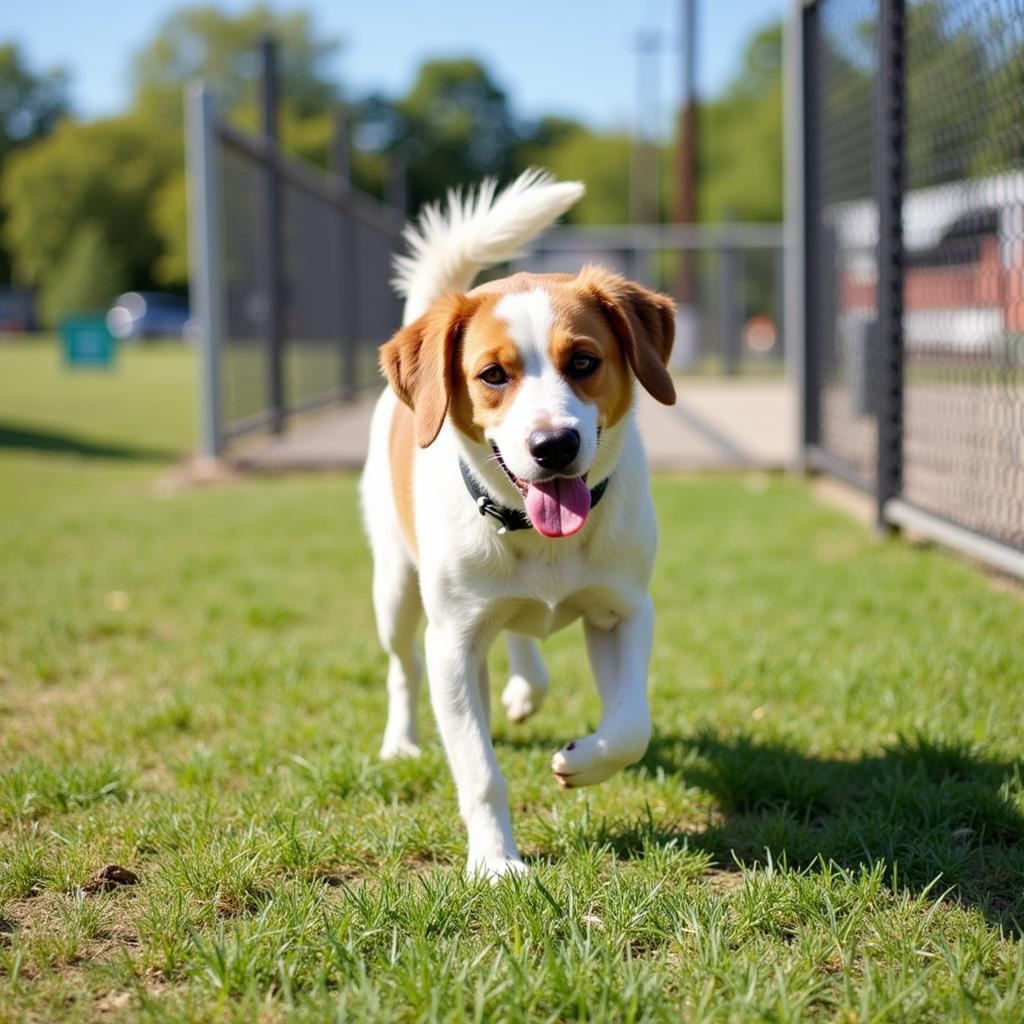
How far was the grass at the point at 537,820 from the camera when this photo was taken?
7.91 ft

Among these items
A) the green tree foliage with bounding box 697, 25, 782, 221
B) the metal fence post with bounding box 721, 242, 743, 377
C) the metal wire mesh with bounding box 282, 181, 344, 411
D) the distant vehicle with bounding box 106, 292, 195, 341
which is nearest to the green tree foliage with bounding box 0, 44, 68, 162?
the distant vehicle with bounding box 106, 292, 195, 341

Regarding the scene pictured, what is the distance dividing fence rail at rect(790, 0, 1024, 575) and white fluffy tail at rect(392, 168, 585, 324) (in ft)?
7.45

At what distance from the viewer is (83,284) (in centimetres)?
6556

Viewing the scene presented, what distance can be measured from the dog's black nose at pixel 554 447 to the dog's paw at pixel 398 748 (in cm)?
131

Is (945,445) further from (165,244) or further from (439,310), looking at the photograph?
(165,244)

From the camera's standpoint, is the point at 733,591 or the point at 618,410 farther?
the point at 733,591

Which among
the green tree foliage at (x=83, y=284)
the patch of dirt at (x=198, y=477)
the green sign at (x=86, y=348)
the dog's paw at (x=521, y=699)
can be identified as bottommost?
the dog's paw at (x=521, y=699)

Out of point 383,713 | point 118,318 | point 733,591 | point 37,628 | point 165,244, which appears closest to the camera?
point 383,713

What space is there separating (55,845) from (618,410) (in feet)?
5.99

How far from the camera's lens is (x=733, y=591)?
20.1 ft

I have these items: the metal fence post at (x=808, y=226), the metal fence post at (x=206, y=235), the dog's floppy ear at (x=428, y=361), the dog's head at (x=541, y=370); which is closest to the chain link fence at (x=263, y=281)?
the metal fence post at (x=206, y=235)

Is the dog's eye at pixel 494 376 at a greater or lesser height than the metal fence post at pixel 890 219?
lesser

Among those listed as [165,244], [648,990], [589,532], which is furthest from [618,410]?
[165,244]

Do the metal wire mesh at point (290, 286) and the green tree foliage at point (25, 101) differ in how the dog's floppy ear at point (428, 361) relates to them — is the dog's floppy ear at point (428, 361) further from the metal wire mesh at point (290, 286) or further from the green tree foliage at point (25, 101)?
the green tree foliage at point (25, 101)
